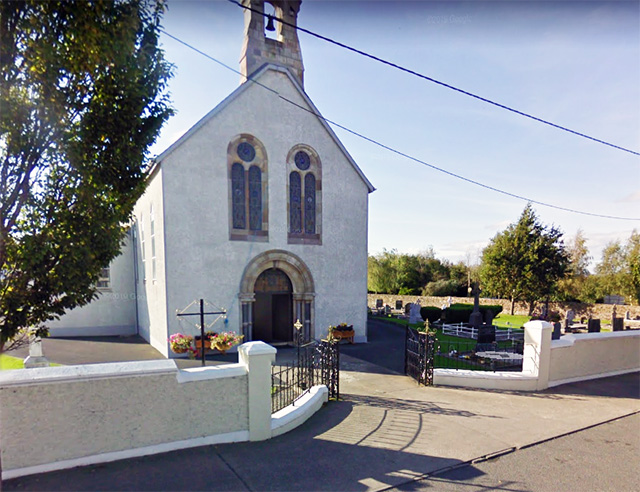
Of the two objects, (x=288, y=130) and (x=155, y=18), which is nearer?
(x=155, y=18)

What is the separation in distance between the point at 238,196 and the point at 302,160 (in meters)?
3.36

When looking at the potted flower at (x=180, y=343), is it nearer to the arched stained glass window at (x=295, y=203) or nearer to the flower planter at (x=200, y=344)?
the flower planter at (x=200, y=344)

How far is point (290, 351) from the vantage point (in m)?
13.8

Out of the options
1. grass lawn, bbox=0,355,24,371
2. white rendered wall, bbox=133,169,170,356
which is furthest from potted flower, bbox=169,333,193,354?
grass lawn, bbox=0,355,24,371

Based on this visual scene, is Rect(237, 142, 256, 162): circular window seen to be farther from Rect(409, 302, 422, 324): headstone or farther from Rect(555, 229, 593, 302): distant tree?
Rect(555, 229, 593, 302): distant tree

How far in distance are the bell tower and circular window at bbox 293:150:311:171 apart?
3.53m

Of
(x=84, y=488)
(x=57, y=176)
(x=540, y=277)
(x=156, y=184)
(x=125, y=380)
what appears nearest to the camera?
(x=57, y=176)

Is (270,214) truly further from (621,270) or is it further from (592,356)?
(621,270)

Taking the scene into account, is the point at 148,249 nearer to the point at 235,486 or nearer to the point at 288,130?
the point at 288,130

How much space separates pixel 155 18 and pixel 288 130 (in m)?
10.6

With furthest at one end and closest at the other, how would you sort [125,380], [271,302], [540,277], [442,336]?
1. [540,277]
2. [442,336]
3. [271,302]
4. [125,380]

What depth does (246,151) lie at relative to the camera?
540 inches

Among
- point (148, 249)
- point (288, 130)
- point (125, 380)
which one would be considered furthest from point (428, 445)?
point (148, 249)

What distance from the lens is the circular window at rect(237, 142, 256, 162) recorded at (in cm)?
1362
